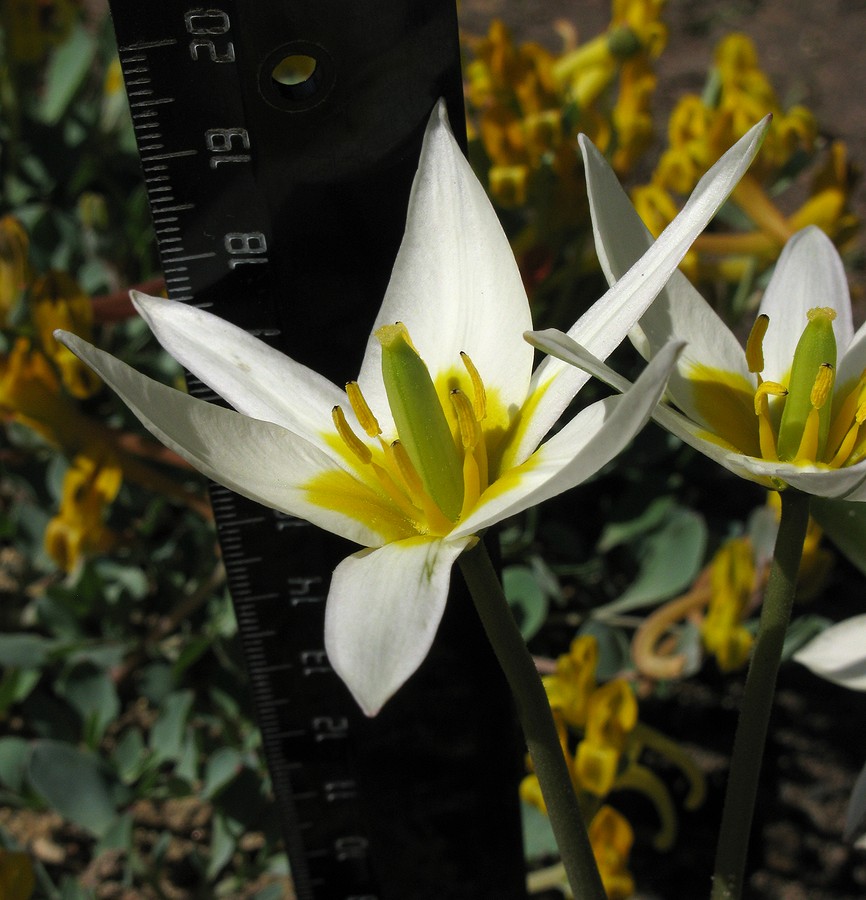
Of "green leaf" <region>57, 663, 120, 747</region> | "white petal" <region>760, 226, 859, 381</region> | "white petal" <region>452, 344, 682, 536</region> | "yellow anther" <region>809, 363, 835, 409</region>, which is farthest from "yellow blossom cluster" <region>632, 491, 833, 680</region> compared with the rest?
"green leaf" <region>57, 663, 120, 747</region>

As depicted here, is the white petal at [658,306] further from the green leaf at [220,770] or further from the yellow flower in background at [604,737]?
the green leaf at [220,770]

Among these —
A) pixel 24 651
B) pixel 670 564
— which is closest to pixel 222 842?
pixel 24 651

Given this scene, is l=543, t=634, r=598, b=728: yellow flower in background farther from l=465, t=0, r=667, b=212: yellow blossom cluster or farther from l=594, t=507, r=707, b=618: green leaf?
l=465, t=0, r=667, b=212: yellow blossom cluster

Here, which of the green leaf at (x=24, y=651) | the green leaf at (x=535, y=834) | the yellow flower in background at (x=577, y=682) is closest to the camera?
the yellow flower in background at (x=577, y=682)

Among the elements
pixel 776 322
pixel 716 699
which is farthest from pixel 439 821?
pixel 776 322

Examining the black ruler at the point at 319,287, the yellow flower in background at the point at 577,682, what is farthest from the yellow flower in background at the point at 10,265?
the yellow flower in background at the point at 577,682
